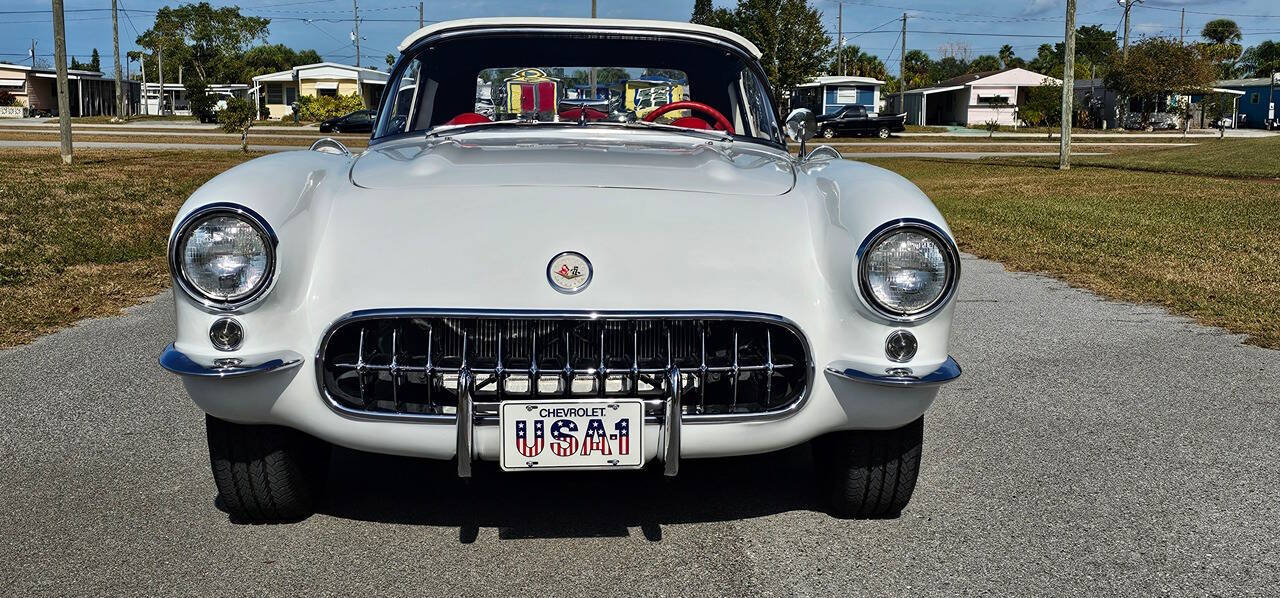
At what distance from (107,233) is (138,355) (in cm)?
543

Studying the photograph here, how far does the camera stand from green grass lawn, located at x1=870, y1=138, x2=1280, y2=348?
7617mm

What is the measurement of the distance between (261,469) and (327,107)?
151 feet

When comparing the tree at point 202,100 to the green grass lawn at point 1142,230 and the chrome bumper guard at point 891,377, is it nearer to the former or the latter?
the green grass lawn at point 1142,230

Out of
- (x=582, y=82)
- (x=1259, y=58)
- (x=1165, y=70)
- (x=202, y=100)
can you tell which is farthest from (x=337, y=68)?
(x=1259, y=58)

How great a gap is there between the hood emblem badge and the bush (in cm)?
4342

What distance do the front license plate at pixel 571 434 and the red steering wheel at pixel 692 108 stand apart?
1.92 m

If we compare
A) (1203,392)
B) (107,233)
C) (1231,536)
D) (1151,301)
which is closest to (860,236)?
(1231,536)

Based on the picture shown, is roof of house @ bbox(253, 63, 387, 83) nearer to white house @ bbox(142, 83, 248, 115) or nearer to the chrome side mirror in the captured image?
white house @ bbox(142, 83, 248, 115)

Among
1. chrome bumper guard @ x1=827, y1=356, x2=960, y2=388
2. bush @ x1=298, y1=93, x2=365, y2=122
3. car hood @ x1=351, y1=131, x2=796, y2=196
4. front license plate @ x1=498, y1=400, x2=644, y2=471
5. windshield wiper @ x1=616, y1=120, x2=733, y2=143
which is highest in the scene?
bush @ x1=298, y1=93, x2=365, y2=122

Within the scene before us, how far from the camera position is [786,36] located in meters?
46.9

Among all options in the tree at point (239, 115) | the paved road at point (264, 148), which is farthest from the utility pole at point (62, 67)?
the paved road at point (264, 148)

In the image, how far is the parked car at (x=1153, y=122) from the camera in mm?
52031

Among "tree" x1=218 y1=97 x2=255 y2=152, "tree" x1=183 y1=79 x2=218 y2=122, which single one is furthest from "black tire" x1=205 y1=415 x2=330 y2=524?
"tree" x1=183 y1=79 x2=218 y2=122

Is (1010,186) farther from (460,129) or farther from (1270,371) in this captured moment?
(460,129)
